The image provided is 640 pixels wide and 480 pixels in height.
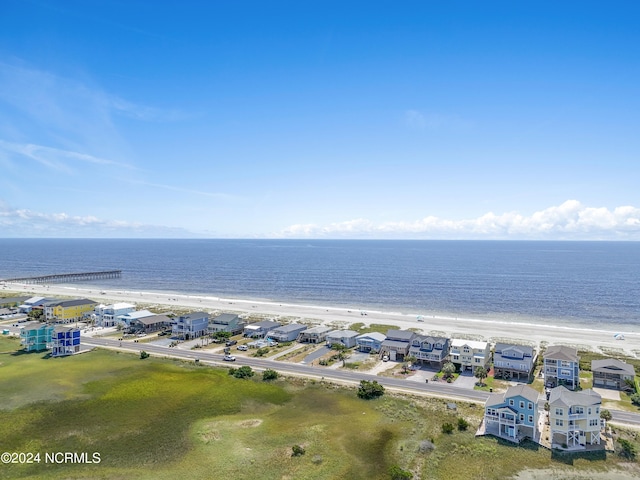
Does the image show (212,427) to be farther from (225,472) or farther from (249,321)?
(249,321)

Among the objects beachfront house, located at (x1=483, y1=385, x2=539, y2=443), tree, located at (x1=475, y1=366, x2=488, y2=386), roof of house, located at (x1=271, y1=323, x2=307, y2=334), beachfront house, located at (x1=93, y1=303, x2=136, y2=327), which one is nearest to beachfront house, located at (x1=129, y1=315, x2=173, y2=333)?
beachfront house, located at (x1=93, y1=303, x2=136, y2=327)

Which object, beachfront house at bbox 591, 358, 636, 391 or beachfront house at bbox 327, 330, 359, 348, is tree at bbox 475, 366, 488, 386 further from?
beachfront house at bbox 327, 330, 359, 348

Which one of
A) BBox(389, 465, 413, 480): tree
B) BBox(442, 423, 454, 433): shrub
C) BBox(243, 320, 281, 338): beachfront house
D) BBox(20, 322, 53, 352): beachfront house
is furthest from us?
BBox(243, 320, 281, 338): beachfront house

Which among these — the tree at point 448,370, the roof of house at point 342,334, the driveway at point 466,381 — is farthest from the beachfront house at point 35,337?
the driveway at point 466,381

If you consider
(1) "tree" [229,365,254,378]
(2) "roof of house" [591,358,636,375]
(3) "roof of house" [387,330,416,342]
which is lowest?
(1) "tree" [229,365,254,378]

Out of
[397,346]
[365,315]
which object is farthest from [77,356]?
[365,315]

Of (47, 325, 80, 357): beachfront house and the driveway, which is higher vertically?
(47, 325, 80, 357): beachfront house

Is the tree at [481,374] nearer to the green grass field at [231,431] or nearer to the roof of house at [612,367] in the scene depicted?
the green grass field at [231,431]
